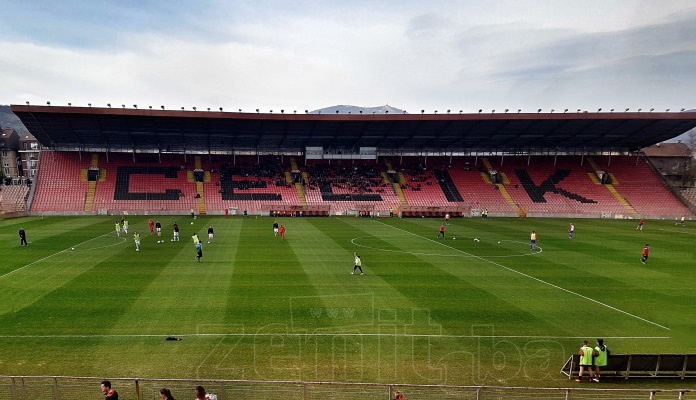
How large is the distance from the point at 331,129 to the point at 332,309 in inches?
1622

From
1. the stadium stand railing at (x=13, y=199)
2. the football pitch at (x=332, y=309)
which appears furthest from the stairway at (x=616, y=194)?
the stadium stand railing at (x=13, y=199)

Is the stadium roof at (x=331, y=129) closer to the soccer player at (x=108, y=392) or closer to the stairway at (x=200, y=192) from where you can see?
the stairway at (x=200, y=192)

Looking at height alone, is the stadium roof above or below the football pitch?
above

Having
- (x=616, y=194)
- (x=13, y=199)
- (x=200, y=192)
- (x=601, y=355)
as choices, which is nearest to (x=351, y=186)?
(x=200, y=192)

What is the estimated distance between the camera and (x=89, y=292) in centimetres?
1611

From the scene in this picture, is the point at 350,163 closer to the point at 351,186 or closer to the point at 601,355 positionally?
the point at 351,186

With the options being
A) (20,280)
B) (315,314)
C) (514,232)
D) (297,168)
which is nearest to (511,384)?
(315,314)

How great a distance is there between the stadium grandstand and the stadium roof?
0.22m

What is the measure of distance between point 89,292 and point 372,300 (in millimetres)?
12359

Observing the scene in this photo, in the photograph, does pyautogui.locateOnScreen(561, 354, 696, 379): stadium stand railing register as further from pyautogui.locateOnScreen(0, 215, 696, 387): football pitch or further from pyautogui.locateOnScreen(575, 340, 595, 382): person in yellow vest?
pyautogui.locateOnScreen(0, 215, 696, 387): football pitch

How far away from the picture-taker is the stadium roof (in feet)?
153

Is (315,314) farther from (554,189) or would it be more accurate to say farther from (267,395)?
(554,189)

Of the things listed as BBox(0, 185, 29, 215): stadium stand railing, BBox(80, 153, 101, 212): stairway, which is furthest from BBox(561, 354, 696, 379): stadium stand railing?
BBox(0, 185, 29, 215): stadium stand railing

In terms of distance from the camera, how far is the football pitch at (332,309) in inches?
413
